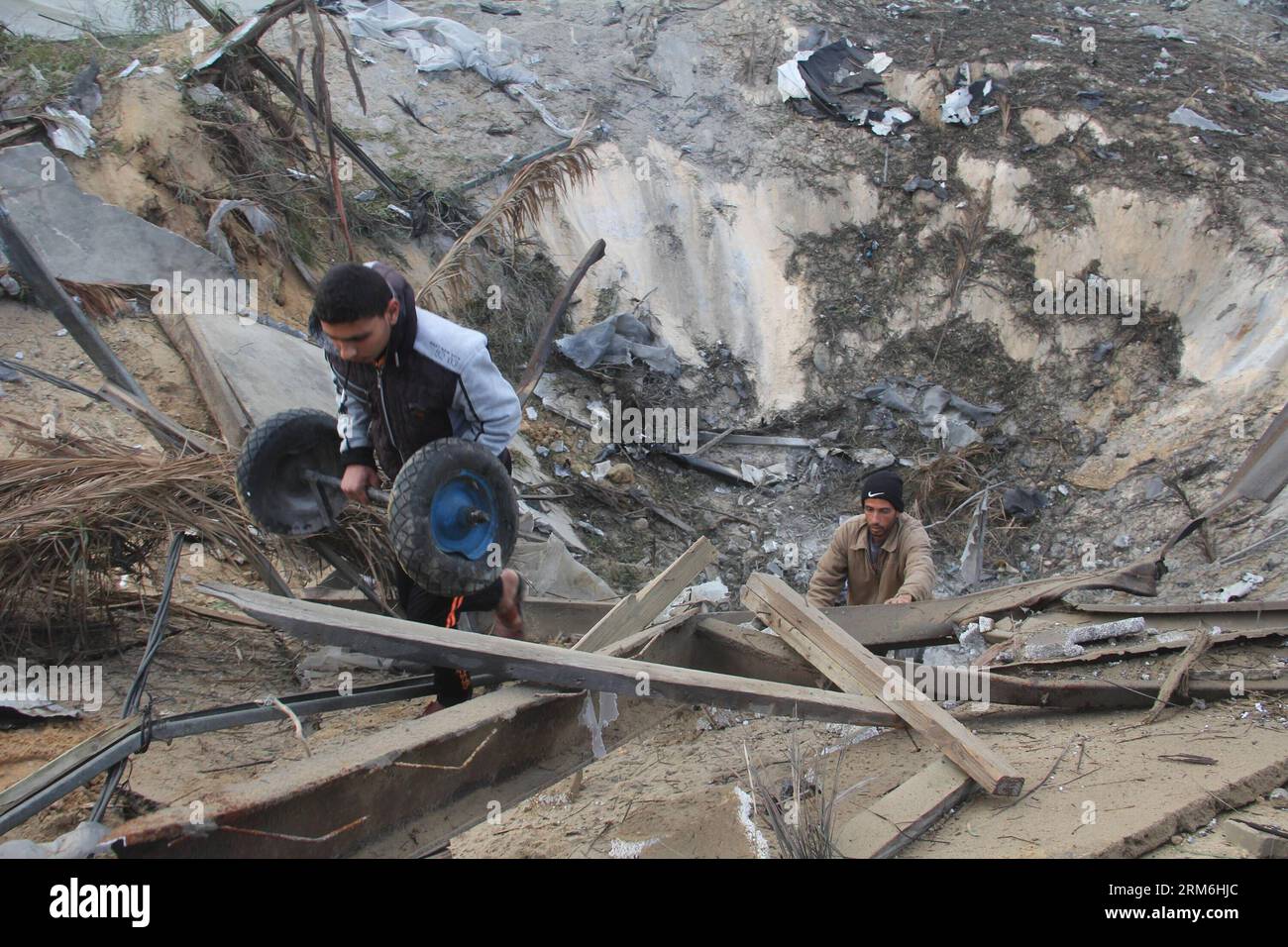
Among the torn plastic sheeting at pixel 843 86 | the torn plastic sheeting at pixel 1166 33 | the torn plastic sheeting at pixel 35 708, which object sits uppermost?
the torn plastic sheeting at pixel 1166 33

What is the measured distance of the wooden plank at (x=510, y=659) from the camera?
7.91 feet

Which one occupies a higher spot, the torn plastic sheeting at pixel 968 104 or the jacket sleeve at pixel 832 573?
the torn plastic sheeting at pixel 968 104

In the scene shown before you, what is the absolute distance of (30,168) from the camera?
21.0 feet

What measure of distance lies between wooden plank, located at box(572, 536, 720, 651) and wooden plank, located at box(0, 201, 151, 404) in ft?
9.55

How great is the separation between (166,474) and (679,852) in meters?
2.60

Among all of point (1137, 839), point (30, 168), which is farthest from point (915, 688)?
point (30, 168)

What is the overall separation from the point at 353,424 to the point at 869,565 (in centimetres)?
316

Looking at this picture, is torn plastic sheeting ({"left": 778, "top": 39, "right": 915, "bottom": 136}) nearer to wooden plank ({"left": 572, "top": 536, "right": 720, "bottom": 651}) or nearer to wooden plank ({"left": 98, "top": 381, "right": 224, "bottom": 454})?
wooden plank ({"left": 572, "top": 536, "right": 720, "bottom": 651})

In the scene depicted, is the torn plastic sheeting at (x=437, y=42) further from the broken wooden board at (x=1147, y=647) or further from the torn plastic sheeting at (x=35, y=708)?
the broken wooden board at (x=1147, y=647)

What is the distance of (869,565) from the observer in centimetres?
552

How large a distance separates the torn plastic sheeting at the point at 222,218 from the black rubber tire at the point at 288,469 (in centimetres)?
356

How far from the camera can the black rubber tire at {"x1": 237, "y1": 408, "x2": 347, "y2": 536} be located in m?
3.66
